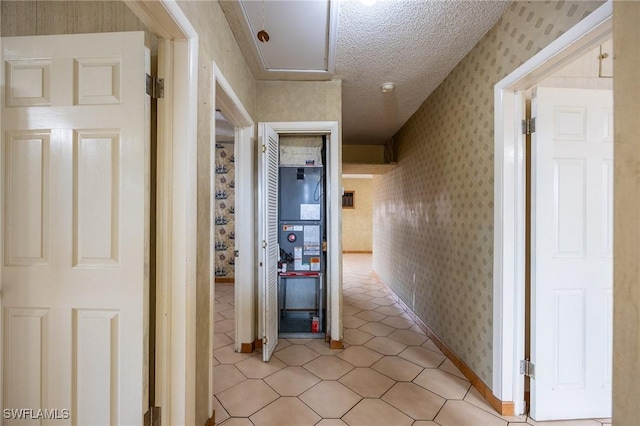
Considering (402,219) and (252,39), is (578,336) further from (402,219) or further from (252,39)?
(252,39)

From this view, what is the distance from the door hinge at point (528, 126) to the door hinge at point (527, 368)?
4.70ft

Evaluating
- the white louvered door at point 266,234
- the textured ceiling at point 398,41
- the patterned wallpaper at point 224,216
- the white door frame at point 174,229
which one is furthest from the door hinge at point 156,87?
the patterned wallpaper at point 224,216

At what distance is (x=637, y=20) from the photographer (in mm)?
714

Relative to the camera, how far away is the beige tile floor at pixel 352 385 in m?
1.66

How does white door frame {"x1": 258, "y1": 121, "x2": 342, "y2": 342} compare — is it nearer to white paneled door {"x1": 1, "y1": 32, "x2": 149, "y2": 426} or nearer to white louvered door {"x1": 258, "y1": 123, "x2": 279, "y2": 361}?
white louvered door {"x1": 258, "y1": 123, "x2": 279, "y2": 361}

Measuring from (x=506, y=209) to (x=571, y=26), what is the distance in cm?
96

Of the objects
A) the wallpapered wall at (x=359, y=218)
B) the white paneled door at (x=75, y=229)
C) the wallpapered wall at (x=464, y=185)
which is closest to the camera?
the white paneled door at (x=75, y=229)

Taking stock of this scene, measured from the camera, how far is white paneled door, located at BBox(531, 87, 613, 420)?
5.32 ft

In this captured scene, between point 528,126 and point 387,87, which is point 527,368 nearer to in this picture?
point 528,126

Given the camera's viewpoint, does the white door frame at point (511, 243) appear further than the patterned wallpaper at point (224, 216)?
No

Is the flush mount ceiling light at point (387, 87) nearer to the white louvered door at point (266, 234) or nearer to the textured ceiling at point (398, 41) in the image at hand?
the textured ceiling at point (398, 41)

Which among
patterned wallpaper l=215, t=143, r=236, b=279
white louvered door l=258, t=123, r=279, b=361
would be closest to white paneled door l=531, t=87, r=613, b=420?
white louvered door l=258, t=123, r=279, b=361

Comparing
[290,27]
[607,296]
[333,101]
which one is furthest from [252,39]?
[607,296]

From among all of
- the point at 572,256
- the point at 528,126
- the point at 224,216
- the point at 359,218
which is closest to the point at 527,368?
the point at 572,256
